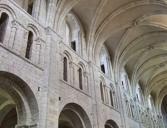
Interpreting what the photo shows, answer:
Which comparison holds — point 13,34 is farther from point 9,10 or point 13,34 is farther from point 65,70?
point 65,70

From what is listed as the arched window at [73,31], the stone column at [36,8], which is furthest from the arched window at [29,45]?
the arched window at [73,31]

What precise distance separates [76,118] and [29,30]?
5.52 m

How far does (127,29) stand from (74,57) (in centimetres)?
724

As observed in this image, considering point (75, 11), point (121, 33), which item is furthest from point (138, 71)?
point (75, 11)

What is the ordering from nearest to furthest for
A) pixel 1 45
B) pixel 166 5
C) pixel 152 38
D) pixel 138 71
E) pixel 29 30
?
pixel 1 45 → pixel 29 30 → pixel 166 5 → pixel 152 38 → pixel 138 71

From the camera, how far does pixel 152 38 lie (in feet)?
61.2

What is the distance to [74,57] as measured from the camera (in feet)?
38.7

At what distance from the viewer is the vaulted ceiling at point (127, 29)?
13977mm

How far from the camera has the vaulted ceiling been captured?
550 inches

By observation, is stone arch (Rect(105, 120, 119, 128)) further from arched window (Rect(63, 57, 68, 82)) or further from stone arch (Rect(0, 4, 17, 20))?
stone arch (Rect(0, 4, 17, 20))

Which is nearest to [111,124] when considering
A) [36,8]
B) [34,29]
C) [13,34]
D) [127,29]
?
[127,29]

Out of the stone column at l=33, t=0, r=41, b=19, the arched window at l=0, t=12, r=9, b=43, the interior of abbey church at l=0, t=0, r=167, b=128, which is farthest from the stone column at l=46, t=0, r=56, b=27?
the arched window at l=0, t=12, r=9, b=43

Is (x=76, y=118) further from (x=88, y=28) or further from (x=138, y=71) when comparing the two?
(x=138, y=71)

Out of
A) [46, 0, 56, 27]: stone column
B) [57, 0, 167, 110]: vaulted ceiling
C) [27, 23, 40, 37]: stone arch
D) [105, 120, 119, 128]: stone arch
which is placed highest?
[57, 0, 167, 110]: vaulted ceiling
